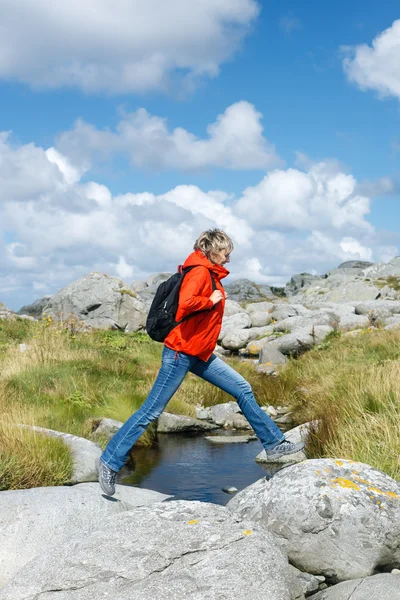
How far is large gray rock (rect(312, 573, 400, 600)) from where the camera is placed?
182 inches

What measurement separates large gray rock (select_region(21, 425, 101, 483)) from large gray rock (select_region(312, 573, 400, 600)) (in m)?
3.50

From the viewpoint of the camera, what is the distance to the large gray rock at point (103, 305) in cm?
2716

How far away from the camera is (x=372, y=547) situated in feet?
18.1

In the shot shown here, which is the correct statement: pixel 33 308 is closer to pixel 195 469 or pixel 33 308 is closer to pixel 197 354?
pixel 195 469

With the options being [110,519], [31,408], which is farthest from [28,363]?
[110,519]

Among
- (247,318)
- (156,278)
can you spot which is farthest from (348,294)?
(156,278)

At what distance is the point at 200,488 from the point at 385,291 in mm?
39505

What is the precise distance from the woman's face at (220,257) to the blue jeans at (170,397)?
37.4 inches

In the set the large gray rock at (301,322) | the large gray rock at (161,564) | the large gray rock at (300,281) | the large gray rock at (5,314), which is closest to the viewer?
the large gray rock at (161,564)

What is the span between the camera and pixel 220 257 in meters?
6.28

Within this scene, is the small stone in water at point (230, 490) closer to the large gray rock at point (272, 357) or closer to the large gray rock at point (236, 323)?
the large gray rock at point (272, 357)

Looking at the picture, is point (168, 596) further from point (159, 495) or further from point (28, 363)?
point (28, 363)

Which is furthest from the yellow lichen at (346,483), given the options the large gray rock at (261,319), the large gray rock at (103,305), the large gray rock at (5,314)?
the large gray rock at (261,319)

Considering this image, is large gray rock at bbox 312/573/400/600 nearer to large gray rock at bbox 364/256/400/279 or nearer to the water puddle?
the water puddle
